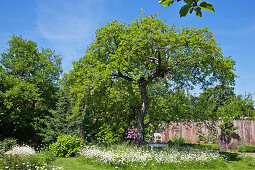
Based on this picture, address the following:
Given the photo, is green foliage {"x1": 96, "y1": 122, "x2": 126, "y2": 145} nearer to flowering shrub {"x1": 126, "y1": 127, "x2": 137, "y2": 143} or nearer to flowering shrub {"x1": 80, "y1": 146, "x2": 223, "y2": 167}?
flowering shrub {"x1": 126, "y1": 127, "x2": 137, "y2": 143}

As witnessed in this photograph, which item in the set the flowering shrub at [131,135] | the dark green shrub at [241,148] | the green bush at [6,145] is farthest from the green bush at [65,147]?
the dark green shrub at [241,148]

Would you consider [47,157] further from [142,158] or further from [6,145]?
[142,158]

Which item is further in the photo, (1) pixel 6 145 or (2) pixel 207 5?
(1) pixel 6 145

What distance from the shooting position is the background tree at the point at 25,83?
42.9ft

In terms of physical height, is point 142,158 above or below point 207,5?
below

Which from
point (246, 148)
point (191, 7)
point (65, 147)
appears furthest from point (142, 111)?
point (191, 7)

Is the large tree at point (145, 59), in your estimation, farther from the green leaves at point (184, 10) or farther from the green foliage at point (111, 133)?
the green leaves at point (184, 10)

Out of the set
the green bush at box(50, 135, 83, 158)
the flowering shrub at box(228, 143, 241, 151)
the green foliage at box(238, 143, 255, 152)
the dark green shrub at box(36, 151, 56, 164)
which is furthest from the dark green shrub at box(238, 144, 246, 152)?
the dark green shrub at box(36, 151, 56, 164)

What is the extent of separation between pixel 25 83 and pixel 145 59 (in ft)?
27.7

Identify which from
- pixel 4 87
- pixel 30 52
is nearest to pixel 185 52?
pixel 4 87

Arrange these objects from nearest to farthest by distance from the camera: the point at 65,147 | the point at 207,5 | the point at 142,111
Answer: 1. the point at 207,5
2. the point at 142,111
3. the point at 65,147

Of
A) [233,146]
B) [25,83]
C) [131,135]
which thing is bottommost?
[233,146]

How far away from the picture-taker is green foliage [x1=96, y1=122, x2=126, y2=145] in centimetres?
1257

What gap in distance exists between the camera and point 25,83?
525 inches
